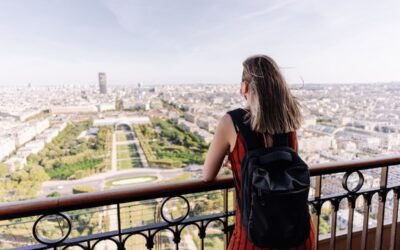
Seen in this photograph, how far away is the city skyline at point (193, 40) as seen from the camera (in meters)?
4.59

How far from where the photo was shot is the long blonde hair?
85 centimetres

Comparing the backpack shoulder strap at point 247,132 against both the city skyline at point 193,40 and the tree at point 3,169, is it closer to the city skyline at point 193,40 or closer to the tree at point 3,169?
the city skyline at point 193,40

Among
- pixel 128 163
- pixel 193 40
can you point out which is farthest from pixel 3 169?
pixel 193 40

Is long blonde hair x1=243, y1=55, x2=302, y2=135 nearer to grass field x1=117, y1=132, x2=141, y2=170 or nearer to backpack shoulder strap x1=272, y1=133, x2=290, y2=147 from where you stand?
backpack shoulder strap x1=272, y1=133, x2=290, y2=147

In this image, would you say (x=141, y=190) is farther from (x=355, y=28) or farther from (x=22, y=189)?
(x=355, y=28)

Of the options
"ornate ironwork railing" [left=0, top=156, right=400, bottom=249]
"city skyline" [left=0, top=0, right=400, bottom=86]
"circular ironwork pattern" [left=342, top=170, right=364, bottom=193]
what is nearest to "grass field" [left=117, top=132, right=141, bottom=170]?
"city skyline" [left=0, top=0, right=400, bottom=86]

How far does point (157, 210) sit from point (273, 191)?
0.53 m

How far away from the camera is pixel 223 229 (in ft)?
3.96

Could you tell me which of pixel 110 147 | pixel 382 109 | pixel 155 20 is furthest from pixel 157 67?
pixel 382 109

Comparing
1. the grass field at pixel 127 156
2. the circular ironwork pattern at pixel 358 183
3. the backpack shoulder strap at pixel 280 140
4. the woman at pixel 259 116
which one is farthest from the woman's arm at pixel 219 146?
the grass field at pixel 127 156

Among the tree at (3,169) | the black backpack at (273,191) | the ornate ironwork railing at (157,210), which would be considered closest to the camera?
the black backpack at (273,191)

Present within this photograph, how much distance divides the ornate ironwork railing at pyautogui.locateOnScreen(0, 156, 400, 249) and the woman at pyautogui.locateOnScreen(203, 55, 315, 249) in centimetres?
20

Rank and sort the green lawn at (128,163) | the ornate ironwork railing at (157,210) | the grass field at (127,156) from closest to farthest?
the ornate ironwork railing at (157,210) < the green lawn at (128,163) < the grass field at (127,156)

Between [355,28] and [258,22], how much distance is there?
302 centimetres
